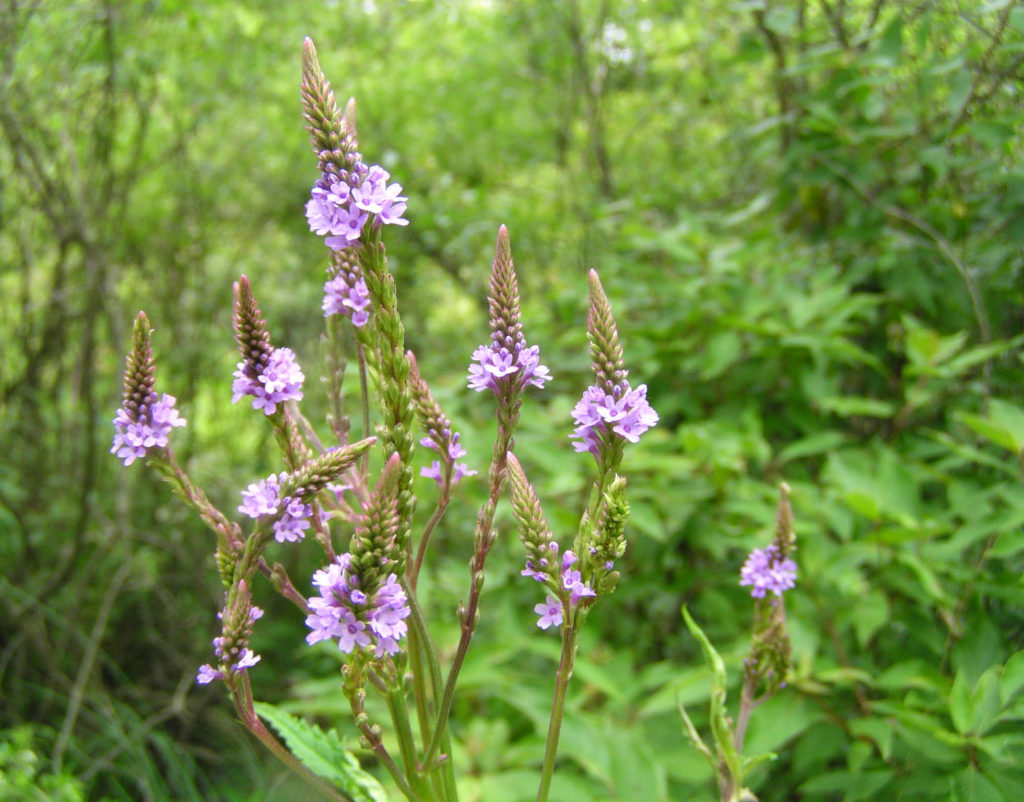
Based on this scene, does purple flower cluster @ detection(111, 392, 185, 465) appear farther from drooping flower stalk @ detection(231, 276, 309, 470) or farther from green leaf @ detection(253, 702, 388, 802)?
green leaf @ detection(253, 702, 388, 802)

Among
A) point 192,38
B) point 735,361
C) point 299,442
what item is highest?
point 192,38

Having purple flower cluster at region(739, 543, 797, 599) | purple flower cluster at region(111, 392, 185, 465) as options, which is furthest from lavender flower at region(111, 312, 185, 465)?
purple flower cluster at region(739, 543, 797, 599)

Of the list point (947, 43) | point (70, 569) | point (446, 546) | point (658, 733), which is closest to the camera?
point (658, 733)

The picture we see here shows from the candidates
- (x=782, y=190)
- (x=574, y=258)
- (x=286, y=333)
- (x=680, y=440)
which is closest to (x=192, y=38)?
(x=286, y=333)

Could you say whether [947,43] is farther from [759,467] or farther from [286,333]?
[286,333]

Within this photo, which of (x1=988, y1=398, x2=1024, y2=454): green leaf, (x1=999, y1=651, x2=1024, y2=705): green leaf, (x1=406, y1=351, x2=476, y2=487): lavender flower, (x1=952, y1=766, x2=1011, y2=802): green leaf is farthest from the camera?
(x1=988, y1=398, x2=1024, y2=454): green leaf

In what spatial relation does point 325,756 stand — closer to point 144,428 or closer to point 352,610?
point 352,610
